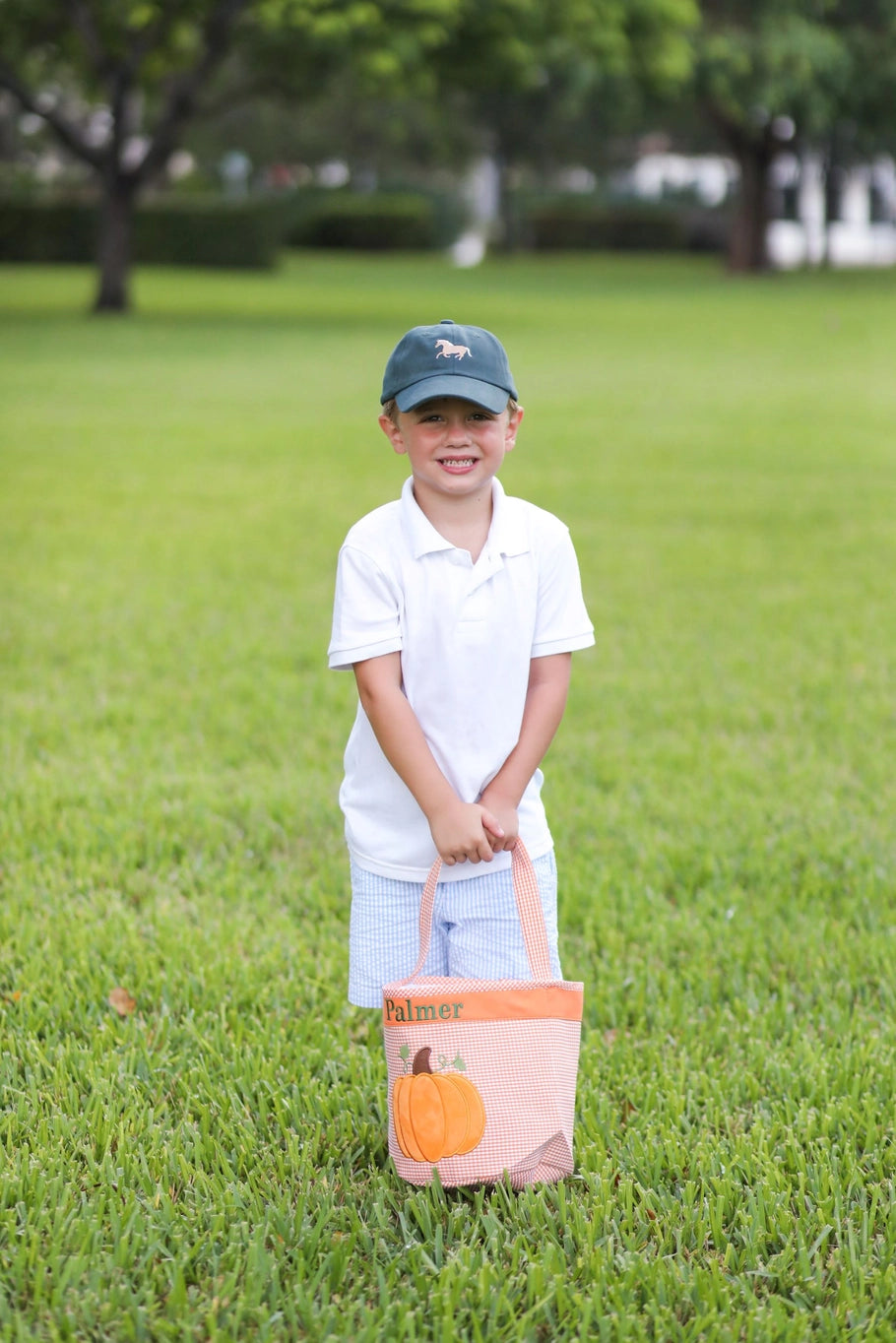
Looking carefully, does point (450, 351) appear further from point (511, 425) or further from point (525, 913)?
point (525, 913)

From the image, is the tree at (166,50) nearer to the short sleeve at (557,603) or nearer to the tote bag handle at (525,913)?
the short sleeve at (557,603)

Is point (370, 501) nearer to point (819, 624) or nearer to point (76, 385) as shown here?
point (819, 624)

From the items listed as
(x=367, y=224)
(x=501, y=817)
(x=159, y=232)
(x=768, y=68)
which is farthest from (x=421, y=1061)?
(x=367, y=224)

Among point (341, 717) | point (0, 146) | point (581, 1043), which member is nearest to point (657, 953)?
point (581, 1043)

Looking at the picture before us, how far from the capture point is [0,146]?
61875 millimetres

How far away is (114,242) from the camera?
2420 centimetres

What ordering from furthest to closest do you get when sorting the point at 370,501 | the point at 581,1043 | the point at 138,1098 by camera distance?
the point at 370,501
the point at 581,1043
the point at 138,1098

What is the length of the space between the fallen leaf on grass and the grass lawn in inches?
1.3

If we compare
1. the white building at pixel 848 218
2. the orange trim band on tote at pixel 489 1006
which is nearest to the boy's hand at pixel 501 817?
the orange trim band on tote at pixel 489 1006

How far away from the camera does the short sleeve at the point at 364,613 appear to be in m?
2.35

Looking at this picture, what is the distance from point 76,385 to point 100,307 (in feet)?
33.3

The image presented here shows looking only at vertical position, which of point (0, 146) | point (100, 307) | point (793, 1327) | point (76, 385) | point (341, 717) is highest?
point (0, 146)

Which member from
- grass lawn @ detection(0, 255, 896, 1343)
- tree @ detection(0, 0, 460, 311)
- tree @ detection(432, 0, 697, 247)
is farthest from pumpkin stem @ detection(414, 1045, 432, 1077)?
tree @ detection(432, 0, 697, 247)

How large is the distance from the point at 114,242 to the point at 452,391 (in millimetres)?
23453
